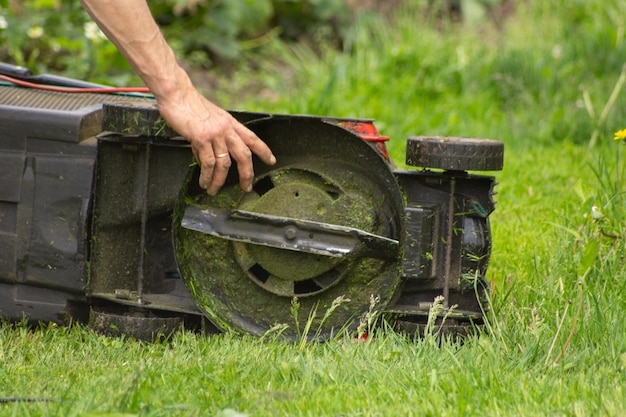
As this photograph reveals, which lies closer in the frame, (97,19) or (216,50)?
(97,19)

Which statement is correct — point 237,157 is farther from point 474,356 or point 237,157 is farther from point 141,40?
point 474,356

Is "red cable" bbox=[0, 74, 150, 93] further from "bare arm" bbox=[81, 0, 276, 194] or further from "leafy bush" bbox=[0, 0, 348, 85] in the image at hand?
"leafy bush" bbox=[0, 0, 348, 85]

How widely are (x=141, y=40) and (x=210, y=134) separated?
1.00 ft

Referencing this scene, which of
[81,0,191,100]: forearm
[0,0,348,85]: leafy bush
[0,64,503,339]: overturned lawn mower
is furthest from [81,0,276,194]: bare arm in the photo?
[0,0,348,85]: leafy bush

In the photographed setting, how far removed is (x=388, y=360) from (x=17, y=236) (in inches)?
45.4

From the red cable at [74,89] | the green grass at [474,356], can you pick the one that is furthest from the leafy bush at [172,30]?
the red cable at [74,89]

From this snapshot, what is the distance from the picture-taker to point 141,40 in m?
2.38

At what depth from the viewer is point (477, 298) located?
2.46 meters

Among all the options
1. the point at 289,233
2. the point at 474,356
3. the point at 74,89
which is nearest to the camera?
the point at 474,356

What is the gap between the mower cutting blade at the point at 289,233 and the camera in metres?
2.46

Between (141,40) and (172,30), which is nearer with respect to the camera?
(141,40)

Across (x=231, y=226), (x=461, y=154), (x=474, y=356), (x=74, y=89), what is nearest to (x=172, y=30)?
(x=74, y=89)

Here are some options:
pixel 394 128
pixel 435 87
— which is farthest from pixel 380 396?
pixel 435 87

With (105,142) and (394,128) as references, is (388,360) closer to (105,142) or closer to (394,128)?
(105,142)
